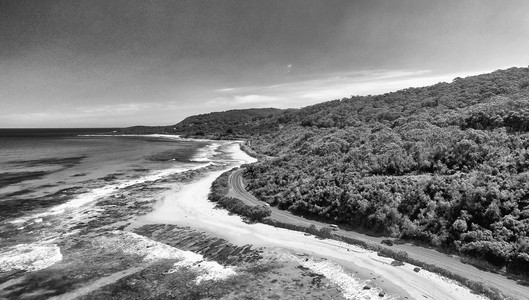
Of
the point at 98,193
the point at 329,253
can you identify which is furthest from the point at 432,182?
the point at 98,193

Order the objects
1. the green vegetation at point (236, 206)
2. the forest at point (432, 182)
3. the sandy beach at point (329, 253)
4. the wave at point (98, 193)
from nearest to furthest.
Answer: the sandy beach at point (329, 253)
the forest at point (432, 182)
the green vegetation at point (236, 206)
the wave at point (98, 193)

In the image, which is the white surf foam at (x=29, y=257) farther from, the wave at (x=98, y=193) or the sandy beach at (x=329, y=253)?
the wave at (x=98, y=193)

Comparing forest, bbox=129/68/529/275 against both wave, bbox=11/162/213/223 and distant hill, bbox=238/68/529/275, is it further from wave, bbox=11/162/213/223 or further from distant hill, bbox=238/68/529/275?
wave, bbox=11/162/213/223

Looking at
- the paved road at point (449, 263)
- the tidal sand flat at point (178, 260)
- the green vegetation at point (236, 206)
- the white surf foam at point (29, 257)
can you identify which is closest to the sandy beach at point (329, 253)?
the tidal sand flat at point (178, 260)

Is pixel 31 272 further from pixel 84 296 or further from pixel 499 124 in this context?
pixel 499 124

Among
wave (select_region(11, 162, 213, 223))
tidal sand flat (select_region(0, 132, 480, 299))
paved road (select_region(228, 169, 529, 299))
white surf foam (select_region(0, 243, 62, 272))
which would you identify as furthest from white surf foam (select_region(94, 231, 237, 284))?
wave (select_region(11, 162, 213, 223))

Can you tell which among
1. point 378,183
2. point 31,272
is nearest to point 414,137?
point 378,183
